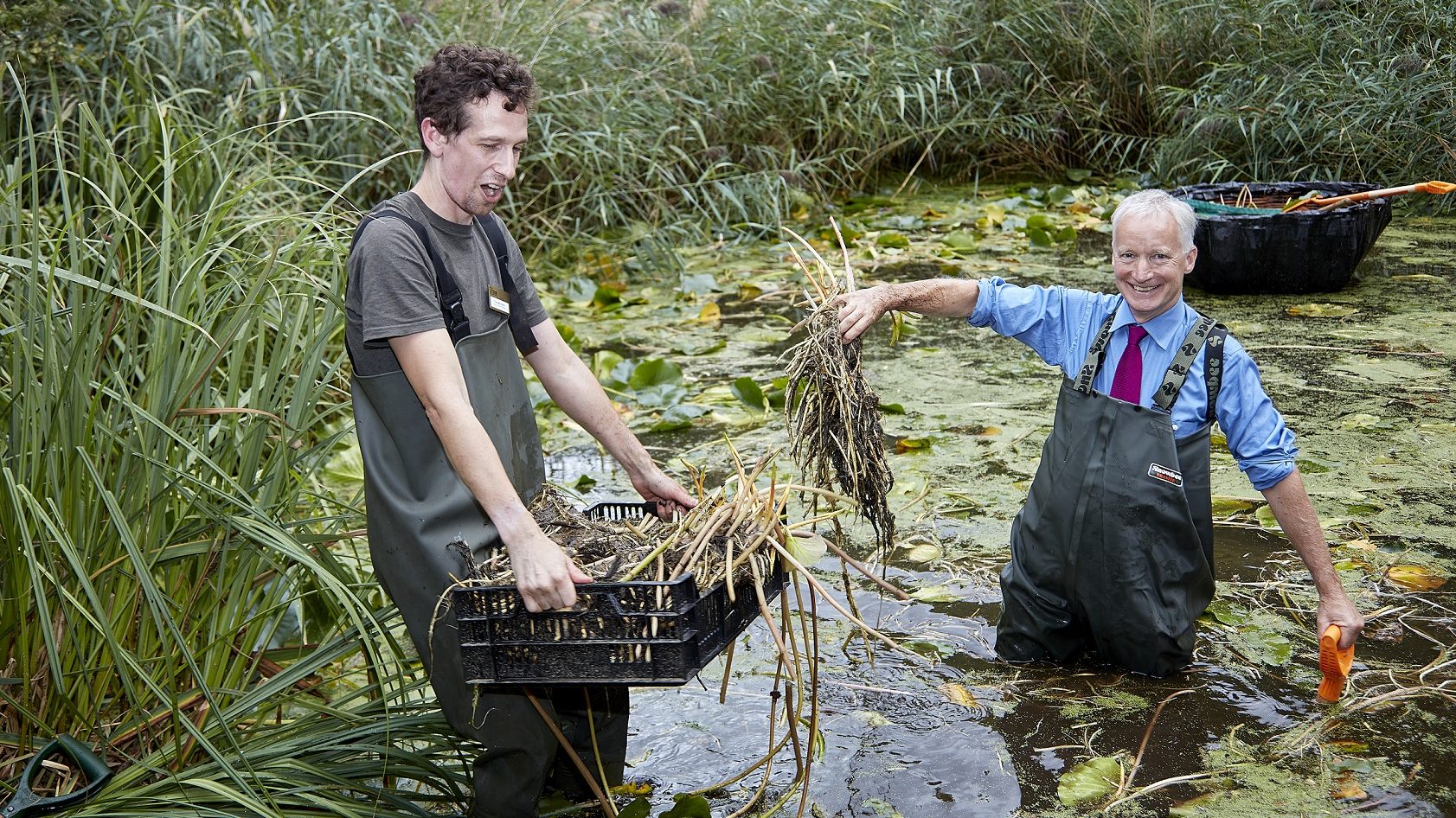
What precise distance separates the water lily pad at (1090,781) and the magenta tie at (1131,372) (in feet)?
2.75

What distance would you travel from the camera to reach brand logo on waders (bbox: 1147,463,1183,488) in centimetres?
300

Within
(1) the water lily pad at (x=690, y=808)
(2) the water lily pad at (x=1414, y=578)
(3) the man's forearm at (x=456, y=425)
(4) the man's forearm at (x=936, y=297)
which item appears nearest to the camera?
(3) the man's forearm at (x=456, y=425)

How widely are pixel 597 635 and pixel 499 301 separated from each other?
739mm

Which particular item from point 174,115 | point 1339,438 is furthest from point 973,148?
point 174,115

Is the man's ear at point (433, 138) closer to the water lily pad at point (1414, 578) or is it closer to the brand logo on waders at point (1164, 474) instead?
the brand logo on waders at point (1164, 474)

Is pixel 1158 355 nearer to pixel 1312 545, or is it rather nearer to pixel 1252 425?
pixel 1252 425

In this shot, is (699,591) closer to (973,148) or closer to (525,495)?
(525,495)

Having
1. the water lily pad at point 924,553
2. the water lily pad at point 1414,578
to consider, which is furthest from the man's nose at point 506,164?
the water lily pad at point 1414,578

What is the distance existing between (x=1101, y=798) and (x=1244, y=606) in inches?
43.8

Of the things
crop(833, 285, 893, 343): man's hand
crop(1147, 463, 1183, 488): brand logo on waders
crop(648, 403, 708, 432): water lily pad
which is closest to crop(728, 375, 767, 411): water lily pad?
crop(648, 403, 708, 432): water lily pad

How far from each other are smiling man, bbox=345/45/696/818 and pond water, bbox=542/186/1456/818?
63 centimetres

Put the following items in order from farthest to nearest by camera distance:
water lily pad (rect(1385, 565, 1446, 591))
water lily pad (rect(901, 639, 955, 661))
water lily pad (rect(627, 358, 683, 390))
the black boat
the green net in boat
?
the green net in boat, the black boat, water lily pad (rect(627, 358, 683, 390)), water lily pad (rect(1385, 565, 1446, 591)), water lily pad (rect(901, 639, 955, 661))

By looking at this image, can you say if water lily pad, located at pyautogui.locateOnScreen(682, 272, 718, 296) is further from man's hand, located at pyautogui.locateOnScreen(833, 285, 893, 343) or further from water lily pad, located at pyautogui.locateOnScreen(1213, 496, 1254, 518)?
man's hand, located at pyautogui.locateOnScreen(833, 285, 893, 343)

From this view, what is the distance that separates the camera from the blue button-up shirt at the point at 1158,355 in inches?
117
